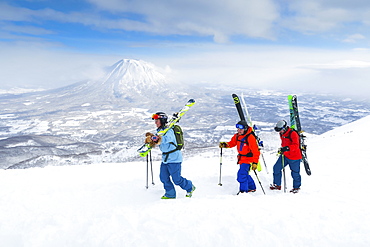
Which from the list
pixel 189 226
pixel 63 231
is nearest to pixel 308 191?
pixel 189 226

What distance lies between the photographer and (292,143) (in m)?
8.58

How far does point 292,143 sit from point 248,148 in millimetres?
1921

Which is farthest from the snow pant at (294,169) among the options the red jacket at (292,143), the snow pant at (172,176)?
the snow pant at (172,176)

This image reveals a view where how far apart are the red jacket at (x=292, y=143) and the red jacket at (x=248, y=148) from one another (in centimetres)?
161

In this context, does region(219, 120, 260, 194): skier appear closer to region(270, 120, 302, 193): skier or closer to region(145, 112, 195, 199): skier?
region(270, 120, 302, 193): skier

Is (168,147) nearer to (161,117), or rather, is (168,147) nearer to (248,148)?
(161,117)

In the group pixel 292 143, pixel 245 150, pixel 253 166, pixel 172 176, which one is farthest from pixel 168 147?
pixel 292 143

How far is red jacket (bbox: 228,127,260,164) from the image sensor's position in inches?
305

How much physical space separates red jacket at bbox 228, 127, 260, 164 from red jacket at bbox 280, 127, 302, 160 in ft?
5.27

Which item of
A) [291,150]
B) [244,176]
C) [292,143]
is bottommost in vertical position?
[244,176]

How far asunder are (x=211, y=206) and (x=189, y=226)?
90 centimetres

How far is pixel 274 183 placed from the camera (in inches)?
367

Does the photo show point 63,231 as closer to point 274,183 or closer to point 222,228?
point 222,228

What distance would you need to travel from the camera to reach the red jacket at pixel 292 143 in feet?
28.0
